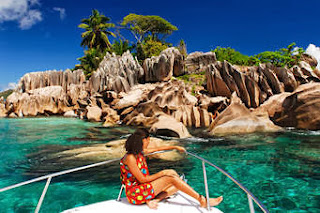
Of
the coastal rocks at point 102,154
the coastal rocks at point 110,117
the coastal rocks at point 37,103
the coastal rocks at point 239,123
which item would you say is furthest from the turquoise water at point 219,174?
the coastal rocks at point 37,103

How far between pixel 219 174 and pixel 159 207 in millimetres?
4449

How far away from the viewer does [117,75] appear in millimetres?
28266

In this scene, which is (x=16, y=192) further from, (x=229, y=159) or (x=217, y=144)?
(x=217, y=144)

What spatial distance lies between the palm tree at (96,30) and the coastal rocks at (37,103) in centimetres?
1697

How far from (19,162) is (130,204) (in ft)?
24.3

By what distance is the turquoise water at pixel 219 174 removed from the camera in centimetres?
523

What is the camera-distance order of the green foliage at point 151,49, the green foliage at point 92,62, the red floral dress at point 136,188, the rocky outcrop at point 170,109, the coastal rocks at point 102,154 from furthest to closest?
1. the green foliage at point 92,62
2. the green foliage at point 151,49
3. the rocky outcrop at point 170,109
4. the coastal rocks at point 102,154
5. the red floral dress at point 136,188

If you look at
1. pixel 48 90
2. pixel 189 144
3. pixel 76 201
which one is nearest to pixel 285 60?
pixel 189 144

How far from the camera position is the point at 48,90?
30609mm

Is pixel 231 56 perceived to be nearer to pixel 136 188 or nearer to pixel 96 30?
pixel 96 30

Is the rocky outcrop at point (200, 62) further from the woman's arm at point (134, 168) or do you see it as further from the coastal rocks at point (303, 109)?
the woman's arm at point (134, 168)

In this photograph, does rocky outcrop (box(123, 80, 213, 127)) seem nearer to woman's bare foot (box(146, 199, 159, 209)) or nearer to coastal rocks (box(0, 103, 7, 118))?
woman's bare foot (box(146, 199, 159, 209))

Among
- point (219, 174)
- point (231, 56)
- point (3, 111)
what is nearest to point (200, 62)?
point (231, 56)

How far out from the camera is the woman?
3.21 metres
